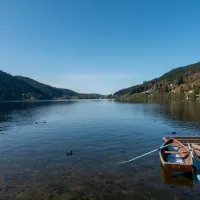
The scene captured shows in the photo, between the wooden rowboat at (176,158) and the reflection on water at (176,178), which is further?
the wooden rowboat at (176,158)

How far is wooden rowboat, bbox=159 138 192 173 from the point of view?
21.9m

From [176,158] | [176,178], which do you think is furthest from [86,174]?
[176,158]

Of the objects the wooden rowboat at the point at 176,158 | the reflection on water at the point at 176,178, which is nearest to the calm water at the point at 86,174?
the reflection on water at the point at 176,178

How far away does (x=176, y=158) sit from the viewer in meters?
26.3

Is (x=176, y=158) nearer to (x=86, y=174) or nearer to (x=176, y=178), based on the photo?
(x=176, y=178)

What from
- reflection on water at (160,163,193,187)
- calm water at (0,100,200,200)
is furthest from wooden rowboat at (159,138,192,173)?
calm water at (0,100,200,200)

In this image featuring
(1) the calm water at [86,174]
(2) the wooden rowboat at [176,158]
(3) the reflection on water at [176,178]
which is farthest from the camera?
(2) the wooden rowboat at [176,158]

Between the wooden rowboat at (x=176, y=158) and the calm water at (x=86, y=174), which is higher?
the wooden rowboat at (x=176, y=158)

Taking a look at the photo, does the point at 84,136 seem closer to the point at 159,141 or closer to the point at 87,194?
the point at 159,141

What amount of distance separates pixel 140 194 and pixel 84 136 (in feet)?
89.0

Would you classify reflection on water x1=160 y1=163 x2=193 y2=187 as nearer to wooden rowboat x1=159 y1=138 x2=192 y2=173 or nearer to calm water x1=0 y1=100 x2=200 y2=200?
calm water x1=0 y1=100 x2=200 y2=200

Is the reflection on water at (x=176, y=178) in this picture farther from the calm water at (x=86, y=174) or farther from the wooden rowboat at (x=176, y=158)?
the wooden rowboat at (x=176, y=158)

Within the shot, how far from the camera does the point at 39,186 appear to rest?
816 inches

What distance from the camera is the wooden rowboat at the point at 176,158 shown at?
21938 mm
